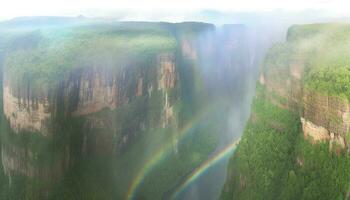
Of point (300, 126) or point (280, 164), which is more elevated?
point (300, 126)

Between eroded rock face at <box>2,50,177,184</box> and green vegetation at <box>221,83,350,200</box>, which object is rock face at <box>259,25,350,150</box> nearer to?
green vegetation at <box>221,83,350,200</box>

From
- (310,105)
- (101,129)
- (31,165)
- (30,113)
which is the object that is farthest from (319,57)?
(31,165)

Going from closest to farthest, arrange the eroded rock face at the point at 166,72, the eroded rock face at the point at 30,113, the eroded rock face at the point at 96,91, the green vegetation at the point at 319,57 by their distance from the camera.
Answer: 1. the green vegetation at the point at 319,57
2. the eroded rock face at the point at 30,113
3. the eroded rock face at the point at 96,91
4. the eroded rock face at the point at 166,72

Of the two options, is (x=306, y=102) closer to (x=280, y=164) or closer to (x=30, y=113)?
(x=280, y=164)

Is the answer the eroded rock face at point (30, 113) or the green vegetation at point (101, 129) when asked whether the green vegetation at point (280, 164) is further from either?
the eroded rock face at point (30, 113)

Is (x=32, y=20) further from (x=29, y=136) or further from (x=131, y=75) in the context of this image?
(x=29, y=136)

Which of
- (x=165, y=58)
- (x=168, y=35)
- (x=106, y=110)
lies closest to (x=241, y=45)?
(x=168, y=35)

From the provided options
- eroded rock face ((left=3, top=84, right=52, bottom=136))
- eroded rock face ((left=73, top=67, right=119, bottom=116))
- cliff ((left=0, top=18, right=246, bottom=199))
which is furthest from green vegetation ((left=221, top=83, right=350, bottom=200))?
eroded rock face ((left=3, top=84, right=52, bottom=136))

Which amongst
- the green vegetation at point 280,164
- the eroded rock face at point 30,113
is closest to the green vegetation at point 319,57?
the green vegetation at point 280,164
